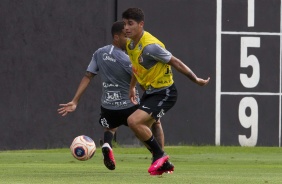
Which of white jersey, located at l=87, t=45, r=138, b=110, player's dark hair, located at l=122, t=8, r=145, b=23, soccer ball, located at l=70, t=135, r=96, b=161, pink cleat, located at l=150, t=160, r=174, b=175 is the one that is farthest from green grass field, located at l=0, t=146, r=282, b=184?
player's dark hair, located at l=122, t=8, r=145, b=23

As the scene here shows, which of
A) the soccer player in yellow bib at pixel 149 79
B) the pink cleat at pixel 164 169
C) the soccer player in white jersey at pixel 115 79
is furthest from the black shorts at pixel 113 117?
the pink cleat at pixel 164 169

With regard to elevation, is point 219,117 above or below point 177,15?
below

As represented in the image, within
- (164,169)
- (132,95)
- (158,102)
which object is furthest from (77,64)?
(164,169)

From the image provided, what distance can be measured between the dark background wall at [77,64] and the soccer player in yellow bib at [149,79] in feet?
27.3

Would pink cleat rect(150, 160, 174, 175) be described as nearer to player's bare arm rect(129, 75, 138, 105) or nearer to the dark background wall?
player's bare arm rect(129, 75, 138, 105)

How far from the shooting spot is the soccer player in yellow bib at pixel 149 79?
489 inches

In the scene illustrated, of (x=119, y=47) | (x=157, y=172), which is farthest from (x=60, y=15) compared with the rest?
(x=157, y=172)

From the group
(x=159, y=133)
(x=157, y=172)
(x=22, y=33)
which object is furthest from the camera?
(x=22, y=33)

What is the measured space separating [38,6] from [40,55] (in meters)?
0.93

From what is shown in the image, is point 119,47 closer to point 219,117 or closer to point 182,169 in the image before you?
point 182,169

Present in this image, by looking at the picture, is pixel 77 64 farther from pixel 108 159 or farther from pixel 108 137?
pixel 108 159

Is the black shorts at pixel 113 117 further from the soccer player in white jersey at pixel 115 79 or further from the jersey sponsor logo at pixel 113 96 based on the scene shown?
the jersey sponsor logo at pixel 113 96

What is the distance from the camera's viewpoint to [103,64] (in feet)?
47.7

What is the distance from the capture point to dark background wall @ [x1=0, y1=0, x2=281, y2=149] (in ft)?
68.1
